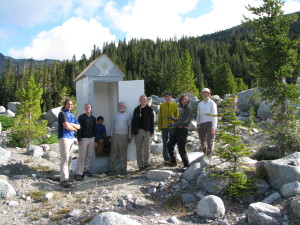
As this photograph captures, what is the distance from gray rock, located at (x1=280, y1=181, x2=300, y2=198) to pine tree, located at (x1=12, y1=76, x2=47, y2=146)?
35.6 ft

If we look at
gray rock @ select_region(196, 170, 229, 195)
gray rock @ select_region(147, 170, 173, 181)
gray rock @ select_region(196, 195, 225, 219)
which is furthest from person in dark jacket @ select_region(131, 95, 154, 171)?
gray rock @ select_region(196, 195, 225, 219)

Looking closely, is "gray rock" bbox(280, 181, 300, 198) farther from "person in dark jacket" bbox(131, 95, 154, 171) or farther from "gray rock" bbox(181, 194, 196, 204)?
"person in dark jacket" bbox(131, 95, 154, 171)

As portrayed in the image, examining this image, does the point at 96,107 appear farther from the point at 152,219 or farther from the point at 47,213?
the point at 152,219

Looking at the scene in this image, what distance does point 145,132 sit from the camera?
775cm

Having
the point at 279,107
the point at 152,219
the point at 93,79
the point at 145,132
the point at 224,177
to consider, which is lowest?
the point at 152,219

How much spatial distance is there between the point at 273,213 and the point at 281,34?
5.92 m

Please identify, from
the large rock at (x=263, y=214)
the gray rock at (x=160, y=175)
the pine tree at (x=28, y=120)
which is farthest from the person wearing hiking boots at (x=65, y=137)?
the pine tree at (x=28, y=120)

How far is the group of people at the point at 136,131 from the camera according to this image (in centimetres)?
673

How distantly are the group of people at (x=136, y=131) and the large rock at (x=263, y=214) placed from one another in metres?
2.31

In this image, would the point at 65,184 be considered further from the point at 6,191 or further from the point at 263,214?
the point at 263,214

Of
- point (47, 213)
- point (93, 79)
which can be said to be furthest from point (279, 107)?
point (47, 213)

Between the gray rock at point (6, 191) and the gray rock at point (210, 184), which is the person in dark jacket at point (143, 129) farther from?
the gray rock at point (6, 191)

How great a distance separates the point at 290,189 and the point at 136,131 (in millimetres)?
4018

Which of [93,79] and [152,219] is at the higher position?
[93,79]
